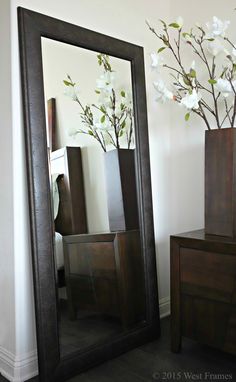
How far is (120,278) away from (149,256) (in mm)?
259

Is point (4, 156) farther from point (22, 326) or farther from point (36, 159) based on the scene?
point (22, 326)

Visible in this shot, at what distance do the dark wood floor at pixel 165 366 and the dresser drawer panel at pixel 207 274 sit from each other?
0.38m

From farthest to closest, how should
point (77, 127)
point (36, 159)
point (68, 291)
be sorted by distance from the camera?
point (77, 127) < point (68, 291) < point (36, 159)

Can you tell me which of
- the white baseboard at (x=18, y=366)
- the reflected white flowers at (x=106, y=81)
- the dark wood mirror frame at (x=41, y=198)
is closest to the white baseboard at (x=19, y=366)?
the white baseboard at (x=18, y=366)

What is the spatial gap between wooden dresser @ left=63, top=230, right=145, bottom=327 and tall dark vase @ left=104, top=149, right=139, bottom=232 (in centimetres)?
7

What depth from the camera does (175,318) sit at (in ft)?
6.81

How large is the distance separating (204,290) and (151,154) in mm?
999

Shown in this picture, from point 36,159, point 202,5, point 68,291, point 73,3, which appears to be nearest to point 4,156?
point 36,159

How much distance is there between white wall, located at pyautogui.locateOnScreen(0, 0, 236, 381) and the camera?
1.83 metres

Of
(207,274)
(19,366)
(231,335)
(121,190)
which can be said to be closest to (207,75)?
(121,190)

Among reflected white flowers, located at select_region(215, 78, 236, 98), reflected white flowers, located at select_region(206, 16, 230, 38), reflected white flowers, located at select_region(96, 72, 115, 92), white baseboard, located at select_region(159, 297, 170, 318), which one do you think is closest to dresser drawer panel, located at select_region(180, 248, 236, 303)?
white baseboard, located at select_region(159, 297, 170, 318)

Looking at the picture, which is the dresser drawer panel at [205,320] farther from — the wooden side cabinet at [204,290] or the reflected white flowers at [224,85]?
the reflected white flowers at [224,85]

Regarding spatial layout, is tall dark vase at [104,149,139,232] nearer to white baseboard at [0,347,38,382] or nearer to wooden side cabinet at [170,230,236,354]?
wooden side cabinet at [170,230,236,354]

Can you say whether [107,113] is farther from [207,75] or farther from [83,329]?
[83,329]
